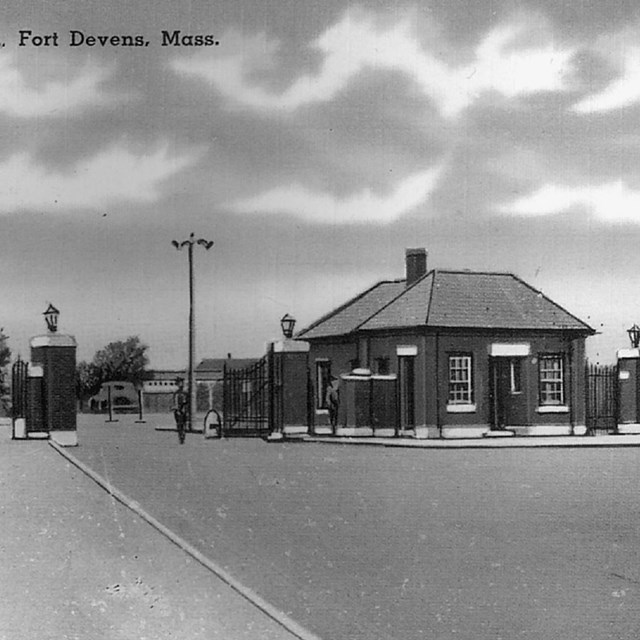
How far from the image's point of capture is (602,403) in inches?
765

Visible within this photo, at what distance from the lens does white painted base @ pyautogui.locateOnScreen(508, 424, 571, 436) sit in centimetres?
1897

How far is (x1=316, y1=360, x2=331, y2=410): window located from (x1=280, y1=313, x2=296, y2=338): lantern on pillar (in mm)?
10226

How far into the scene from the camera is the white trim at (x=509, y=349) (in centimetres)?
1991

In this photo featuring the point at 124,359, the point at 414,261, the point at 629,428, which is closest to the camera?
the point at 124,359

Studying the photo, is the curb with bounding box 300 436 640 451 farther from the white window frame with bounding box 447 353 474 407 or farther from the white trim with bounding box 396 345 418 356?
the white trim with bounding box 396 345 418 356

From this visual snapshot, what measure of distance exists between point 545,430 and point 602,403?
1.27 m

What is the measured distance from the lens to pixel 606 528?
8.32 metres

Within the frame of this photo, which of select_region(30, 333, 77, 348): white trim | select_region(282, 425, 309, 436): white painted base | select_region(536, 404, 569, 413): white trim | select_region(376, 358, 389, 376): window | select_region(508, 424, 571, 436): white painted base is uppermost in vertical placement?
select_region(30, 333, 77, 348): white trim

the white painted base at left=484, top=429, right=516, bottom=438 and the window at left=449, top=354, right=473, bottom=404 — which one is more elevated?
the window at left=449, top=354, right=473, bottom=404

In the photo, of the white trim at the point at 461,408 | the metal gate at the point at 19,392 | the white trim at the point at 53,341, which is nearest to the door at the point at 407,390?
the white trim at the point at 461,408

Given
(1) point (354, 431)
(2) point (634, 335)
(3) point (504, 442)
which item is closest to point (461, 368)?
(1) point (354, 431)

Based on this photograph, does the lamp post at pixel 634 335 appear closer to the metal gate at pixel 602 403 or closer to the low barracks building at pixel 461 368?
the metal gate at pixel 602 403

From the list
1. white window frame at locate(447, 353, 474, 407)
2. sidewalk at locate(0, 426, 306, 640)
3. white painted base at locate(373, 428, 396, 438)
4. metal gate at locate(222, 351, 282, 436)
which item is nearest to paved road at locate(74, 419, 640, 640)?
sidewalk at locate(0, 426, 306, 640)

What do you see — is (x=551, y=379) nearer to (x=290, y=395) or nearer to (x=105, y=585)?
(x=290, y=395)
